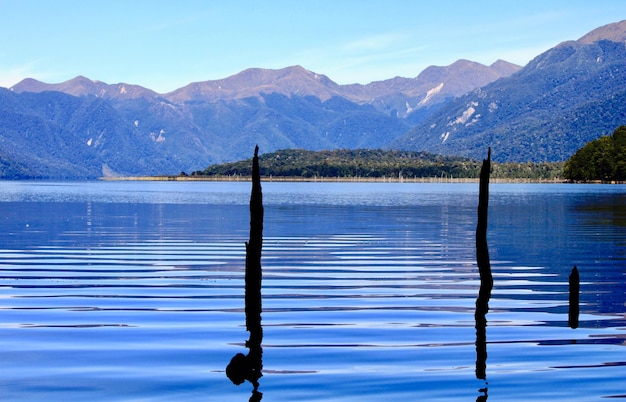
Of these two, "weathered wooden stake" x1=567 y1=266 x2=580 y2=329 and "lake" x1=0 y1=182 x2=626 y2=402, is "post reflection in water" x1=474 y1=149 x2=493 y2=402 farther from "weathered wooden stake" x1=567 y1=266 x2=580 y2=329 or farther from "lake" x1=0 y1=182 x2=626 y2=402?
"weathered wooden stake" x1=567 y1=266 x2=580 y2=329

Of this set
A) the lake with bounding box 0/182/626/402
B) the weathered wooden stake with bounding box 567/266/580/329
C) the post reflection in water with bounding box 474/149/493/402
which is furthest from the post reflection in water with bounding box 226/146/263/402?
the weathered wooden stake with bounding box 567/266/580/329

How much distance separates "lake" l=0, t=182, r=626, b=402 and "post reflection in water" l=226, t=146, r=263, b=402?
Result: 23 cm

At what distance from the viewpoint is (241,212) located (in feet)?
310

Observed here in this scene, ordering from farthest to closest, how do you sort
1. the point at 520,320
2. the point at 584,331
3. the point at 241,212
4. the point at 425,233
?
1. the point at 241,212
2. the point at 425,233
3. the point at 520,320
4. the point at 584,331

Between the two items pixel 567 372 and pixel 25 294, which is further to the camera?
pixel 25 294

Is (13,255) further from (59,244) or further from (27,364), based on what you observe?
(27,364)

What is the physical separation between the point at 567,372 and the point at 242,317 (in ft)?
32.2

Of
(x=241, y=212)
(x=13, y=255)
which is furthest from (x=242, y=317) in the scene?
(x=241, y=212)

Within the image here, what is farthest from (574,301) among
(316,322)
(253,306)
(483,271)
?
(253,306)

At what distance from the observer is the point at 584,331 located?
2566 centimetres

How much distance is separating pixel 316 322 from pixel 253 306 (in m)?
2.32

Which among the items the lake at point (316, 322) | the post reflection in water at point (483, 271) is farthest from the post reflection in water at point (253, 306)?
the post reflection in water at point (483, 271)

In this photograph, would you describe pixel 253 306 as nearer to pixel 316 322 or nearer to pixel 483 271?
pixel 316 322

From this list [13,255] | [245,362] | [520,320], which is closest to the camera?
[245,362]
